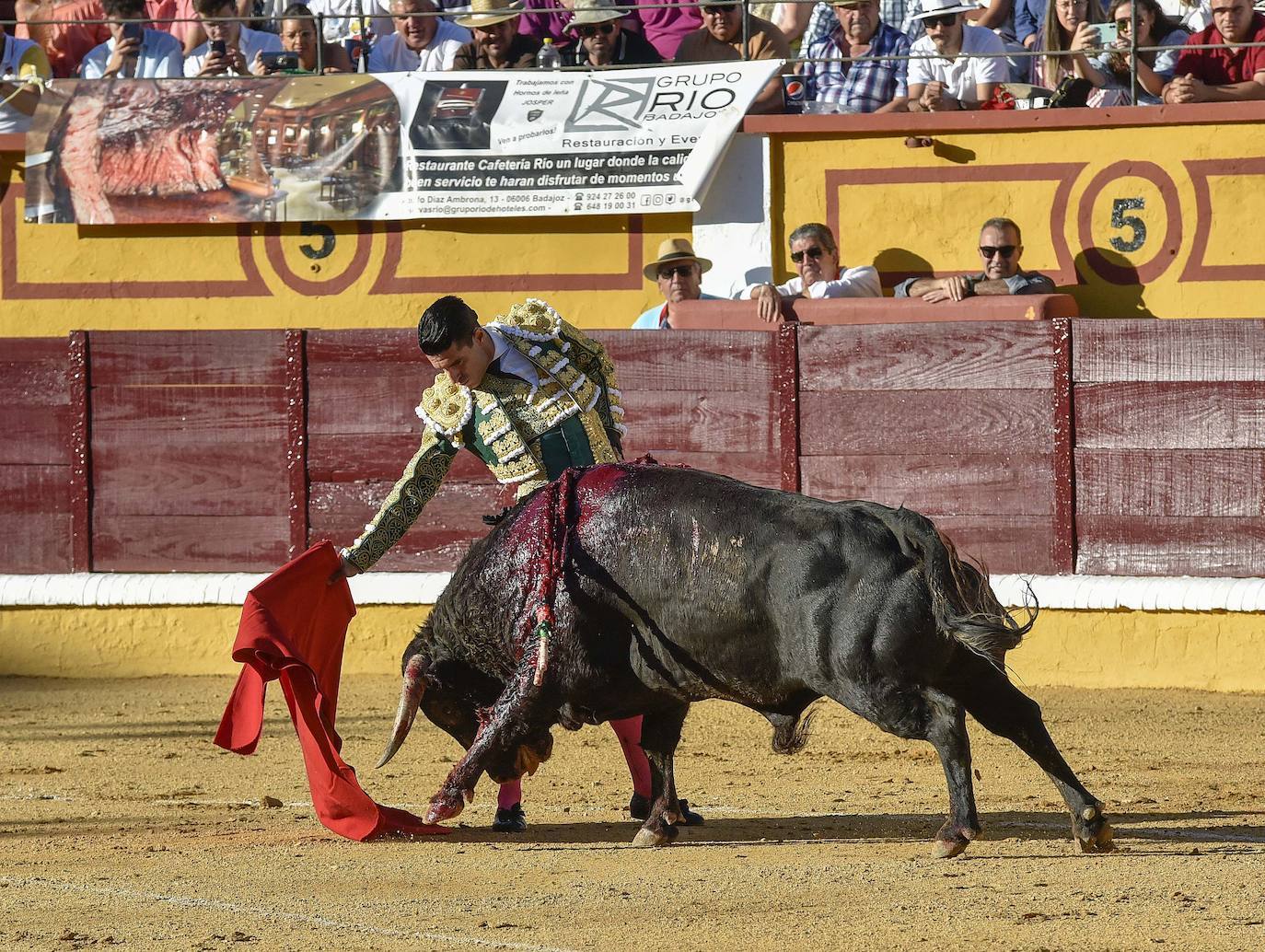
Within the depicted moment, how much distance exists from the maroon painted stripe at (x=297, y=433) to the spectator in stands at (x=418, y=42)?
1560mm

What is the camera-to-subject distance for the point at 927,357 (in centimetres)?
699

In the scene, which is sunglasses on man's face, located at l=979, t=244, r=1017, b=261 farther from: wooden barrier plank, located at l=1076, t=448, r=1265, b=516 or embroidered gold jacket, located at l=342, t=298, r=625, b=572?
embroidered gold jacket, located at l=342, t=298, r=625, b=572

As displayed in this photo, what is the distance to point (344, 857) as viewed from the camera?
14.0 feet

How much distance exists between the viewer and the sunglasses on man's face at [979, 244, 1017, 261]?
7.31 meters

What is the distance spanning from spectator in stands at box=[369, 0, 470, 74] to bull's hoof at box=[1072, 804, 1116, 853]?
524cm

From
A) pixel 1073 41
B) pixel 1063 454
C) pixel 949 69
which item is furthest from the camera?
pixel 949 69

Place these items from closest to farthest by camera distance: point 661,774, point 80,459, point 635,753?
point 661,774, point 635,753, point 80,459

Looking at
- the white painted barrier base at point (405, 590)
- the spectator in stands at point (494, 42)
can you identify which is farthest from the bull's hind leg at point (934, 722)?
the spectator in stands at point (494, 42)

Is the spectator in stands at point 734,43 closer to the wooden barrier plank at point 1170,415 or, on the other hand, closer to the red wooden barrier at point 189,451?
the wooden barrier plank at point 1170,415

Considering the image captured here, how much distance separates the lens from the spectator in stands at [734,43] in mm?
7984

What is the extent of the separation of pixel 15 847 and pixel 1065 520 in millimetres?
3805

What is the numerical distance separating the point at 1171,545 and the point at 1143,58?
7.12ft

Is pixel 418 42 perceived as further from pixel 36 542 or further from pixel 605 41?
pixel 36 542

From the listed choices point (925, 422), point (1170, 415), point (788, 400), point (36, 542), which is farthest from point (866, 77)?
point (36, 542)
